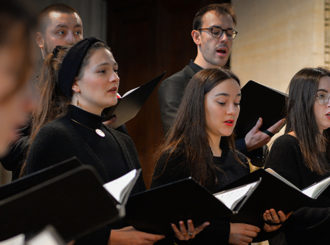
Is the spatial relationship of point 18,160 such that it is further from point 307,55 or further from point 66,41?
point 307,55

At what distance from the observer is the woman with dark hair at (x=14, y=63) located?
0.63 meters

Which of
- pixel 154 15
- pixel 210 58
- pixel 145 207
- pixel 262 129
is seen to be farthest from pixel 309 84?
pixel 154 15

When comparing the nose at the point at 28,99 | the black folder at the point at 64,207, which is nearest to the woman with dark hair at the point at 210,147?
the black folder at the point at 64,207

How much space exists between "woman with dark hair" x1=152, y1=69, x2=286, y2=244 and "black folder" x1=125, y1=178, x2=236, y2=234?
13.4 inches

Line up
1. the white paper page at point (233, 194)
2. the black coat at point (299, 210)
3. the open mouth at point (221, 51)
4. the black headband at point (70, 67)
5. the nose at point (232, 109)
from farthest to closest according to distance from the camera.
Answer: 1. the open mouth at point (221, 51)
2. the black coat at point (299, 210)
3. the nose at point (232, 109)
4. the black headband at point (70, 67)
5. the white paper page at point (233, 194)

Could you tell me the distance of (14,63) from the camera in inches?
25.0

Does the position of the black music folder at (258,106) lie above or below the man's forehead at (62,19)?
below

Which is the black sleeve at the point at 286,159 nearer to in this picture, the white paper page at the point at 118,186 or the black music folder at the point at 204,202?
the black music folder at the point at 204,202

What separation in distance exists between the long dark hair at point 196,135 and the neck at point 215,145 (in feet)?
0.19

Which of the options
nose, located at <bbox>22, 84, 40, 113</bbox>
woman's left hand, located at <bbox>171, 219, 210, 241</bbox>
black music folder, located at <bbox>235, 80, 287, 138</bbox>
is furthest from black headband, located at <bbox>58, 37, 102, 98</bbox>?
nose, located at <bbox>22, 84, 40, 113</bbox>

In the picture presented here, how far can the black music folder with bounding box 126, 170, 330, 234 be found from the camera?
1.82 m

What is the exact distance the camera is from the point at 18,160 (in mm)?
2602

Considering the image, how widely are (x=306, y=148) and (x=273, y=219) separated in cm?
69

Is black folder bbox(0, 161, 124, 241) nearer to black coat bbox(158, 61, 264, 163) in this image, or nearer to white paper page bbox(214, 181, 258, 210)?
white paper page bbox(214, 181, 258, 210)
